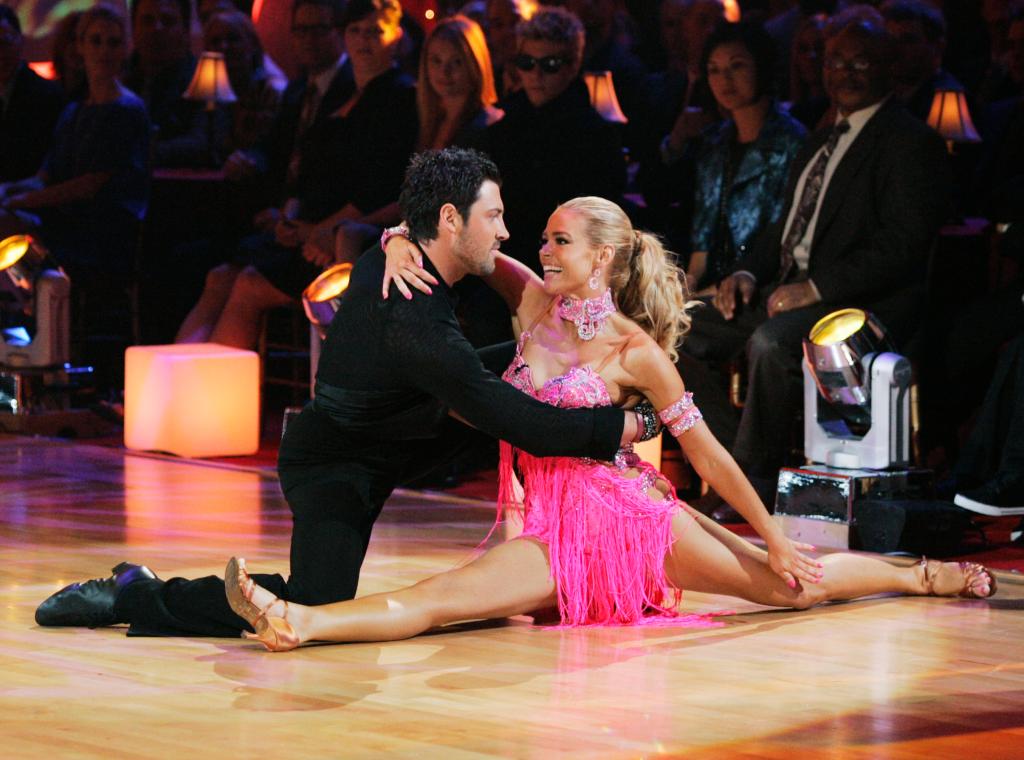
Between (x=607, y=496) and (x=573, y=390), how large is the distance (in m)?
0.26

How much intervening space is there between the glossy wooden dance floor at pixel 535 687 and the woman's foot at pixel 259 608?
0.05 meters

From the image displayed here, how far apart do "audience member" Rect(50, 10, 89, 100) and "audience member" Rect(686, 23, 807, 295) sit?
392 centimetres

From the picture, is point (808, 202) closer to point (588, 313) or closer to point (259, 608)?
point (588, 313)

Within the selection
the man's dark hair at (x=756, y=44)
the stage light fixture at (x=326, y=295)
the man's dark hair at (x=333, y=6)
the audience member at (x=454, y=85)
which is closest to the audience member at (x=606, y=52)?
the man's dark hair at (x=333, y=6)

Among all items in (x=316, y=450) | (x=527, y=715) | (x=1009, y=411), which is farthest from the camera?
(x=1009, y=411)

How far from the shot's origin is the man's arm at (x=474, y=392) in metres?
3.91

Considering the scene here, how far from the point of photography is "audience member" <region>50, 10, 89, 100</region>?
9359 millimetres

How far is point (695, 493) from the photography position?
6387 millimetres

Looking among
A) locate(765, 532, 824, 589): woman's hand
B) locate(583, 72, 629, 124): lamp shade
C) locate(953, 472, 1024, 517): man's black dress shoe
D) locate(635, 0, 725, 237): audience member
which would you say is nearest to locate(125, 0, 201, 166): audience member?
locate(583, 72, 629, 124): lamp shade

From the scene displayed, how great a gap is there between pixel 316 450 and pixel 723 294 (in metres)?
2.47

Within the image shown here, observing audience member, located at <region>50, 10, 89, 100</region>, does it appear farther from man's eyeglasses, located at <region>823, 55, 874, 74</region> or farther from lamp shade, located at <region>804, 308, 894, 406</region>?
lamp shade, located at <region>804, 308, 894, 406</region>

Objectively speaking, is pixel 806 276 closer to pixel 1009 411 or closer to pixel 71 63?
pixel 1009 411

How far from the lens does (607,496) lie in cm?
415

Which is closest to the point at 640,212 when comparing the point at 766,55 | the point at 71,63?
the point at 766,55
